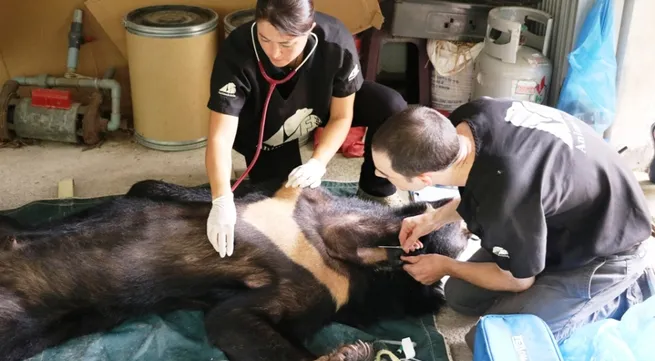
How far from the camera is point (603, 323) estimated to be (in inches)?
77.1

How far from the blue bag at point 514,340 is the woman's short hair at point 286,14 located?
951 mm

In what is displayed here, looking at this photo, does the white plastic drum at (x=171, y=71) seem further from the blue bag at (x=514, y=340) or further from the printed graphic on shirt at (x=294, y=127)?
the blue bag at (x=514, y=340)

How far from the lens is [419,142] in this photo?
5.54 ft

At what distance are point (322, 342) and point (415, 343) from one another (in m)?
0.29

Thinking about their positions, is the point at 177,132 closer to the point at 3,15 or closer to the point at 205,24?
the point at 205,24

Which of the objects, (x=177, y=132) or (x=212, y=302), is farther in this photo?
(x=177, y=132)

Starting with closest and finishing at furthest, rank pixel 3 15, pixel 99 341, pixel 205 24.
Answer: pixel 99 341
pixel 205 24
pixel 3 15

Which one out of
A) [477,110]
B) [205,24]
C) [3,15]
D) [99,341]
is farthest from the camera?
[3,15]

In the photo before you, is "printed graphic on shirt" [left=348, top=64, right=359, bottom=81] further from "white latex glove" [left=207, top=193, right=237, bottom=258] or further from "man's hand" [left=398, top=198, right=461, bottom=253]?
"white latex glove" [left=207, top=193, right=237, bottom=258]

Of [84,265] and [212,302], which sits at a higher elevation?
[84,265]

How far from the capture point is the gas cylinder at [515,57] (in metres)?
3.11

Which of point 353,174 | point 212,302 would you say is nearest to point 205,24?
point 353,174

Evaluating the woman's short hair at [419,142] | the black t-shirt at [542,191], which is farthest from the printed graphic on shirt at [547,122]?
the woman's short hair at [419,142]

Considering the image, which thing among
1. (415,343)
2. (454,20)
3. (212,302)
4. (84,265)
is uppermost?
(454,20)
